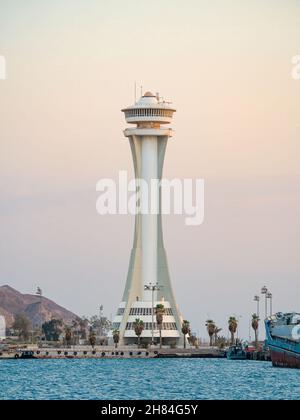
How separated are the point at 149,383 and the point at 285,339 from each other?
38598 millimetres

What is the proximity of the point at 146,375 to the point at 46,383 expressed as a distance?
23.6 meters

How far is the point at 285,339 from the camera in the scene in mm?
173750

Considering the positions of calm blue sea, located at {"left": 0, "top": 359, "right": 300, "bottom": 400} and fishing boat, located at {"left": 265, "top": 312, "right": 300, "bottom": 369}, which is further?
fishing boat, located at {"left": 265, "top": 312, "right": 300, "bottom": 369}

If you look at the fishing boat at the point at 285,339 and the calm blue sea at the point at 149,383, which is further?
the fishing boat at the point at 285,339

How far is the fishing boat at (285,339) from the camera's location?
16962 cm

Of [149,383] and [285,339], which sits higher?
[285,339]

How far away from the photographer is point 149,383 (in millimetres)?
138500

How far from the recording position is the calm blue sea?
118625 mm

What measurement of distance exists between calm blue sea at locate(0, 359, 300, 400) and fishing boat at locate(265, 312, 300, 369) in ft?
10.1

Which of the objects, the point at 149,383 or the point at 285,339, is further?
the point at 285,339

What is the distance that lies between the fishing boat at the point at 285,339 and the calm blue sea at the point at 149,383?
308 centimetres
